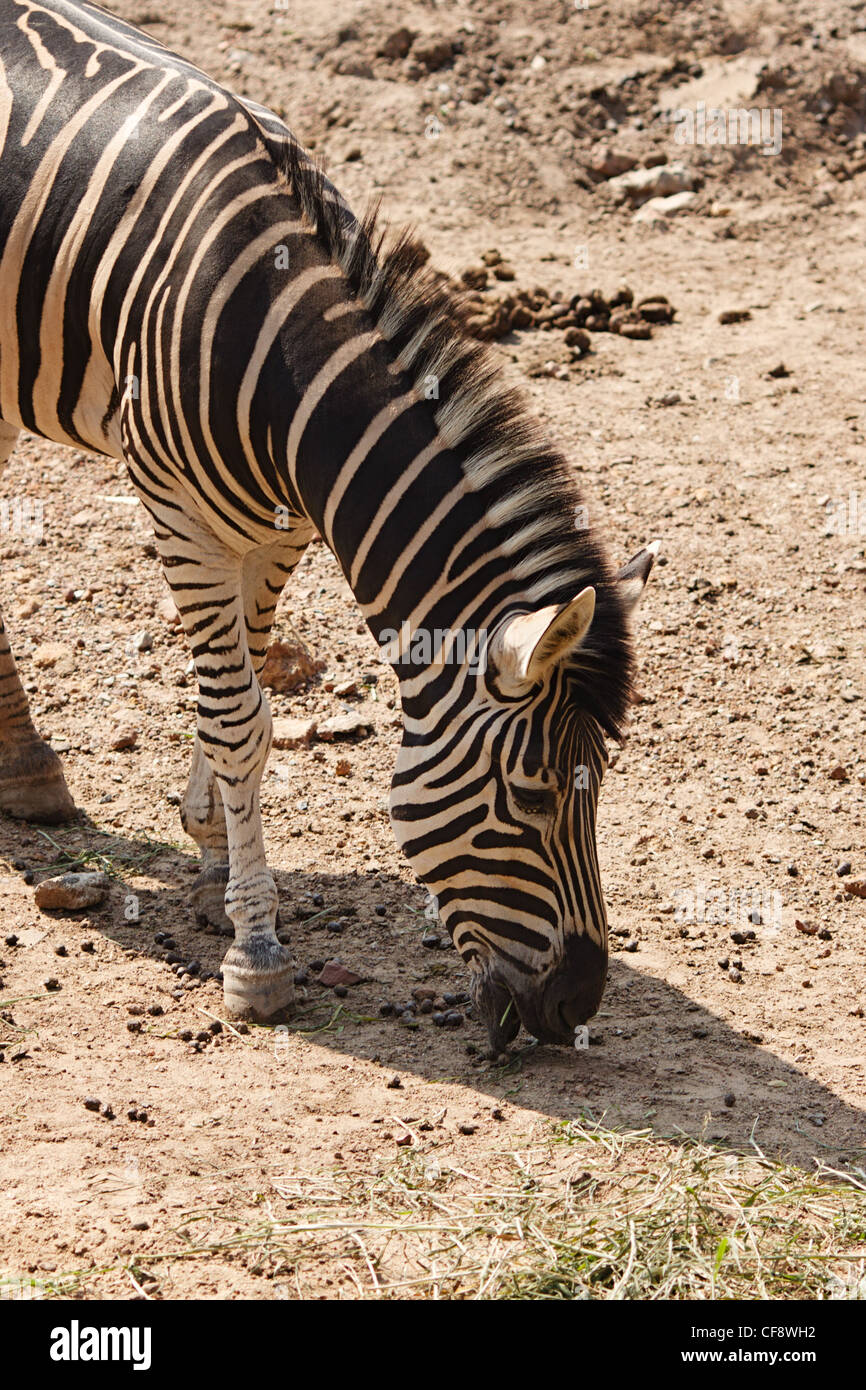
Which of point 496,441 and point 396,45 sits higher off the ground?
point 396,45

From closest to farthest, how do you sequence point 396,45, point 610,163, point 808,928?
point 808,928 < point 610,163 < point 396,45

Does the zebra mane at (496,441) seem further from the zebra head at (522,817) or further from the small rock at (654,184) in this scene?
the small rock at (654,184)

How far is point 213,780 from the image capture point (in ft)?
22.0

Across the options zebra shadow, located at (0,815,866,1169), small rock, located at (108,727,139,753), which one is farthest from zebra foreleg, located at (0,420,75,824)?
small rock, located at (108,727,139,753)

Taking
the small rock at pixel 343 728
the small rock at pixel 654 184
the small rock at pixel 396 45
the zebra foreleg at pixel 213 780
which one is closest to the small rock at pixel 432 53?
the small rock at pixel 396 45

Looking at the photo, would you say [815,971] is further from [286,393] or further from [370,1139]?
[286,393]

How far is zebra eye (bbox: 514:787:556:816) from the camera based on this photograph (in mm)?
4812

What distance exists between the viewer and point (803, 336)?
36.4 feet

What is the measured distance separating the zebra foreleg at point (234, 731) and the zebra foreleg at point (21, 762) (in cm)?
150

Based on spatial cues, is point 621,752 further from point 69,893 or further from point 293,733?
point 69,893


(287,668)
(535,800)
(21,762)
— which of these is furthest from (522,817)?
(287,668)

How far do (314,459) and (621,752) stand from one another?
10.4 ft

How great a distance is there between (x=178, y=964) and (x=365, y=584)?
2132mm
